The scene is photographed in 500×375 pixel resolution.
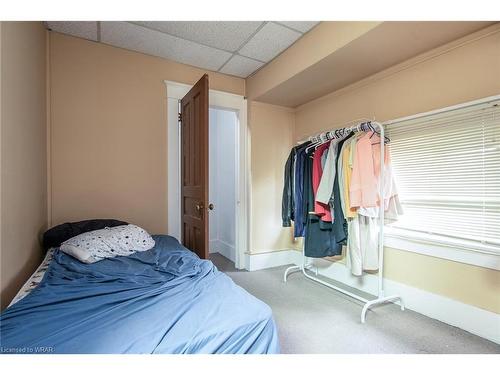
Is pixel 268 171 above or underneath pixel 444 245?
above

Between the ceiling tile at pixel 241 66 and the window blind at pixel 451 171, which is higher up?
the ceiling tile at pixel 241 66

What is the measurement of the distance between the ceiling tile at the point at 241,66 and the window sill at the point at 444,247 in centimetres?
222

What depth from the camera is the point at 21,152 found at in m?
1.44

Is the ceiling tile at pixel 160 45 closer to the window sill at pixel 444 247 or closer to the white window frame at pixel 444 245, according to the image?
the white window frame at pixel 444 245

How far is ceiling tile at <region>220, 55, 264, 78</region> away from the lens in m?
2.74

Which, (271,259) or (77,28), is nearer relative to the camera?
(77,28)

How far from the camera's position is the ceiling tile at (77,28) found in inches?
83.0

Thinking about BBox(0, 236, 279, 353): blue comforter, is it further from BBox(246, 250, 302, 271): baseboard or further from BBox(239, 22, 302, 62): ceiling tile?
BBox(239, 22, 302, 62): ceiling tile

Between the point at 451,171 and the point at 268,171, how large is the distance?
6.26 feet

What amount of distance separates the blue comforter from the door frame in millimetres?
1383

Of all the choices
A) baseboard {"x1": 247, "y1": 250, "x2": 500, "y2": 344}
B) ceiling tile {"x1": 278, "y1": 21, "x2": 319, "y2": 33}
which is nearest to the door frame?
baseboard {"x1": 247, "y1": 250, "x2": 500, "y2": 344}

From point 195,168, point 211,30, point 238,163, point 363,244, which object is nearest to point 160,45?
point 211,30

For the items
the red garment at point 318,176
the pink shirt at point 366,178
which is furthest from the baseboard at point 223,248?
the pink shirt at point 366,178

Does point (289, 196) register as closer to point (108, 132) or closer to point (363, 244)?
point (363, 244)
